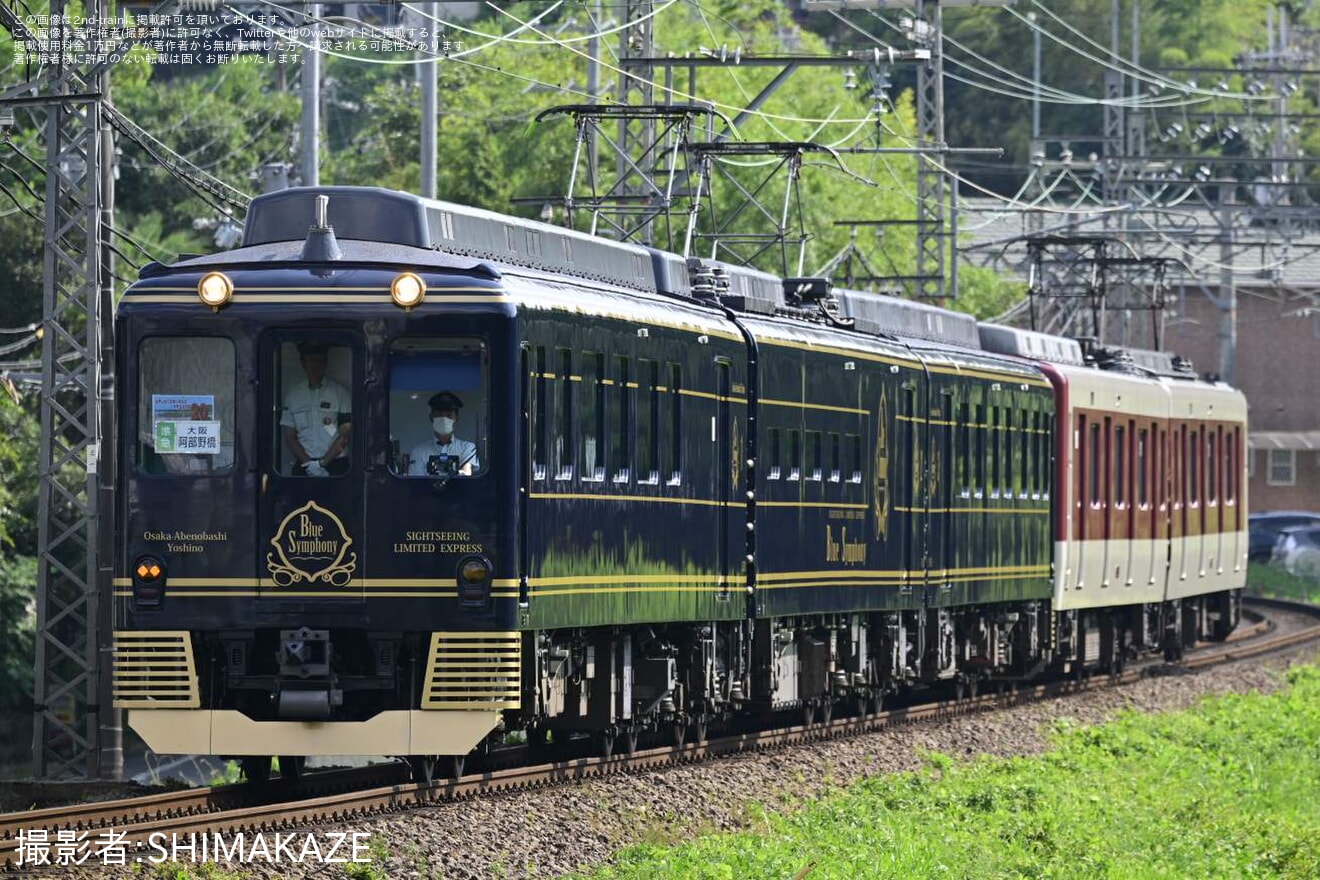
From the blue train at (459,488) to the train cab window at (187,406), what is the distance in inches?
0.6

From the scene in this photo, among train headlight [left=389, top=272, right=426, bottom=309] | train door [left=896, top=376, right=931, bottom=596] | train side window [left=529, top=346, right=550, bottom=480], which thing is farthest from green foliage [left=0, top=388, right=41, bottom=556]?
train headlight [left=389, top=272, right=426, bottom=309]

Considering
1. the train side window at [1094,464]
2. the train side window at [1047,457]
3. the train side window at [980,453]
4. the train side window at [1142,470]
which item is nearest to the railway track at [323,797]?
the train side window at [980,453]

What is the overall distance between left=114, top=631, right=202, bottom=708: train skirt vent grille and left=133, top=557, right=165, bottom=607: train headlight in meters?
0.18

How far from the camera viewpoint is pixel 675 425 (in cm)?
1852

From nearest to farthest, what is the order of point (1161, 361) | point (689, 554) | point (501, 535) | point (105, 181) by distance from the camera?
point (501, 535)
point (689, 554)
point (105, 181)
point (1161, 361)

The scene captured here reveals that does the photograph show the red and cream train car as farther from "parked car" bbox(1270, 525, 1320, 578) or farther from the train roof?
"parked car" bbox(1270, 525, 1320, 578)

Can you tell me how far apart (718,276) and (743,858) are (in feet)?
24.1

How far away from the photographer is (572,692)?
17703 millimetres

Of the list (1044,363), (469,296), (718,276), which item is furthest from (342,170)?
(469,296)

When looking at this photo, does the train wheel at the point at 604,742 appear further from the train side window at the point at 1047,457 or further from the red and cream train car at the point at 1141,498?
the red and cream train car at the point at 1141,498

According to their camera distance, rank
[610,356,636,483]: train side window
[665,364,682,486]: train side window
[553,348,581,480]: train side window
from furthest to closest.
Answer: [665,364,682,486]: train side window, [610,356,636,483]: train side window, [553,348,581,480]: train side window

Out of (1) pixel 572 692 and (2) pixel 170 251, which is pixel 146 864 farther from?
(2) pixel 170 251

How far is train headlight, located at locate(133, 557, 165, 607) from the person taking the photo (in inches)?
611

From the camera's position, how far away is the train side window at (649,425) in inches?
704
